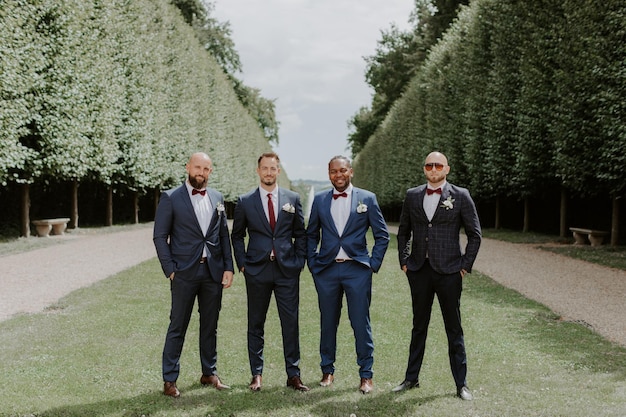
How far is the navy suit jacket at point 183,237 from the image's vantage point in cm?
537

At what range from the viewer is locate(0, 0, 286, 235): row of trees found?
16922mm

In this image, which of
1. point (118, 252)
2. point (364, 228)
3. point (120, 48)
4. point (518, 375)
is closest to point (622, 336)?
point (518, 375)

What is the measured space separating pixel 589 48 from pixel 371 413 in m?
14.4

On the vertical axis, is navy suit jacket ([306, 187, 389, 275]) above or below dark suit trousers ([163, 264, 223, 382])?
above

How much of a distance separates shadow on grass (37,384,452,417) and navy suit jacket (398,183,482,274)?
3.95 ft

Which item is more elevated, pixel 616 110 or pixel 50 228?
pixel 616 110

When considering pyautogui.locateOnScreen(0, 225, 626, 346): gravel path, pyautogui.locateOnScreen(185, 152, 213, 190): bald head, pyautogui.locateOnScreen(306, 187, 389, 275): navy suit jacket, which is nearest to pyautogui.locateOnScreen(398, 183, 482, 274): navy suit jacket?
pyautogui.locateOnScreen(306, 187, 389, 275): navy suit jacket

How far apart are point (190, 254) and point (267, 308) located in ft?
2.83

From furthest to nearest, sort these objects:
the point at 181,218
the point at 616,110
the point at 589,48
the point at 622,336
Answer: the point at 589,48 → the point at 616,110 → the point at 622,336 → the point at 181,218

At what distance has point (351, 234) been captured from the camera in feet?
18.2

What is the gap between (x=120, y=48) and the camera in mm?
24438

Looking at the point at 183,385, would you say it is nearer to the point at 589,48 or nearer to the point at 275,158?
the point at 275,158

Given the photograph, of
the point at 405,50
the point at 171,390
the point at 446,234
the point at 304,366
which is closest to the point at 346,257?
the point at 446,234

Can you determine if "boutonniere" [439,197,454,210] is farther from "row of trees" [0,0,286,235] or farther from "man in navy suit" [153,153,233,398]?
"row of trees" [0,0,286,235]
